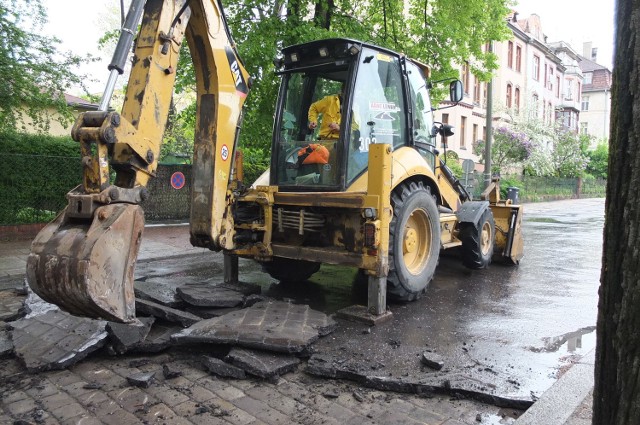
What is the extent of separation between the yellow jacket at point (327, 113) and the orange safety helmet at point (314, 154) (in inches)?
9.9

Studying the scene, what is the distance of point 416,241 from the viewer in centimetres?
621

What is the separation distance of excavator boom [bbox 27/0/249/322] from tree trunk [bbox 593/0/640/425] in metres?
2.82

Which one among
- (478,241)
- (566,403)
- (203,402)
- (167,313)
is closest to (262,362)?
(203,402)

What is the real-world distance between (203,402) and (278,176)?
10.6 ft

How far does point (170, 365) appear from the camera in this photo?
4.03 m

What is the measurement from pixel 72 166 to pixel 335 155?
301 inches

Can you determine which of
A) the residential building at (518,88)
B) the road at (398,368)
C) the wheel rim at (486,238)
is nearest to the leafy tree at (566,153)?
the residential building at (518,88)

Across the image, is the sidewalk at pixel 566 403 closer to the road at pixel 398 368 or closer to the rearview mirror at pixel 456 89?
the road at pixel 398 368

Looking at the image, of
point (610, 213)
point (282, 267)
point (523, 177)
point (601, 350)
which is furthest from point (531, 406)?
point (523, 177)

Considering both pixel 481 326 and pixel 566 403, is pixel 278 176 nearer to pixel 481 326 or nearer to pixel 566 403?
pixel 481 326

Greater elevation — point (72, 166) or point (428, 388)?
Answer: point (72, 166)

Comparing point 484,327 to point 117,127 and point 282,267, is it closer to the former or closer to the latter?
point 282,267

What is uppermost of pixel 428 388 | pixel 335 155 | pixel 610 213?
pixel 335 155

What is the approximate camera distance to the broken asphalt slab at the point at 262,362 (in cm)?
381
